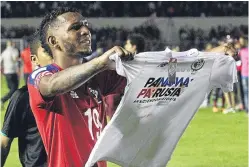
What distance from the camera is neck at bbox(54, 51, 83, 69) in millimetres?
4614

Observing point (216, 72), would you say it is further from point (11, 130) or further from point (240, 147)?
point (240, 147)

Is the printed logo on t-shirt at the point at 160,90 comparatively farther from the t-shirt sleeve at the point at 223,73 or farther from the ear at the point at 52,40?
the ear at the point at 52,40

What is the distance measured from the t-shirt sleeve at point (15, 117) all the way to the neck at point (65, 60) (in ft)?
4.23

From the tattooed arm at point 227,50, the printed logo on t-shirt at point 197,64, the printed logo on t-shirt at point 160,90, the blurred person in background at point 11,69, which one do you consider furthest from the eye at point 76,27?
the blurred person in background at point 11,69

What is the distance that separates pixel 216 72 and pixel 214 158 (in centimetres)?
733

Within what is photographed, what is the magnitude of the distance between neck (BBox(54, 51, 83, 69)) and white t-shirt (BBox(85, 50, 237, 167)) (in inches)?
12.3

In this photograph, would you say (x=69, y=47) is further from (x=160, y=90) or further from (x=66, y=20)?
(x=160, y=90)

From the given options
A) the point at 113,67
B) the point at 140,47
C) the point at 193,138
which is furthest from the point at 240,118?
the point at 113,67

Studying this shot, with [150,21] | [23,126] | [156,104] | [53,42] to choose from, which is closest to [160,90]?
[156,104]

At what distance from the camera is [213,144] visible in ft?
46.4

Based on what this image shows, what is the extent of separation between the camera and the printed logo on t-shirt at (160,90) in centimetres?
478

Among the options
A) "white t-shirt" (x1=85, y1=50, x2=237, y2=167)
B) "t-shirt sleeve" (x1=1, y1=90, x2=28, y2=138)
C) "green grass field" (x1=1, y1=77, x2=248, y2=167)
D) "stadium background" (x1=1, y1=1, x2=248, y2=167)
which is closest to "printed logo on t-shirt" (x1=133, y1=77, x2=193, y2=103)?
"white t-shirt" (x1=85, y1=50, x2=237, y2=167)

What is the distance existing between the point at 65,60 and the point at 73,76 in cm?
40

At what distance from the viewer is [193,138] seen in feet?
49.2
